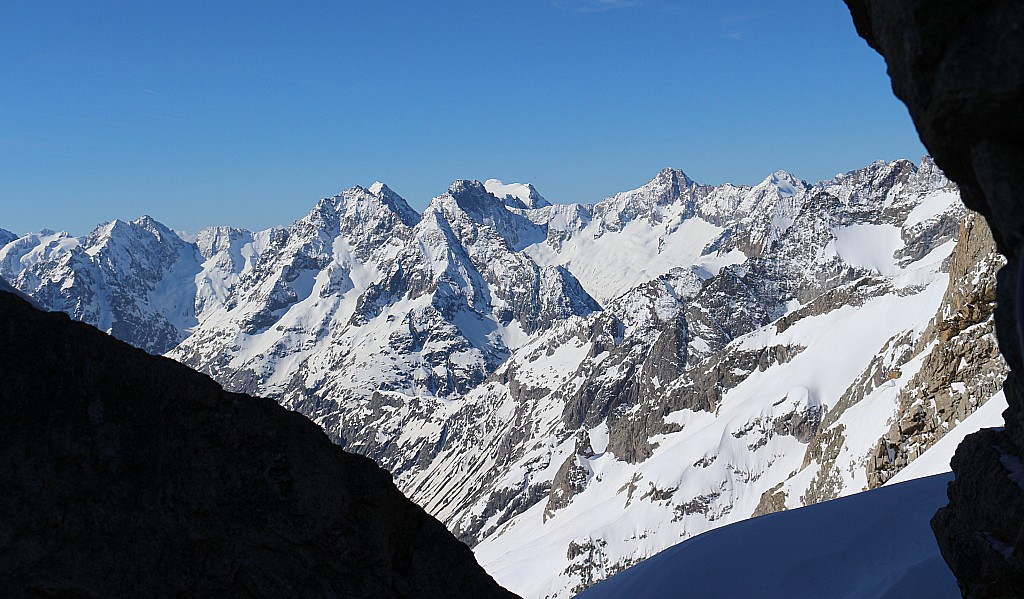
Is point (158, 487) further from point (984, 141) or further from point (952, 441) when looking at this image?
point (952, 441)

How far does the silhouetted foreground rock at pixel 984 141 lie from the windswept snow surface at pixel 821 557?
9.89 ft

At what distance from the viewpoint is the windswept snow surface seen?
11356 millimetres

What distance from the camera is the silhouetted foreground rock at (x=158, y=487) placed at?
7.03m

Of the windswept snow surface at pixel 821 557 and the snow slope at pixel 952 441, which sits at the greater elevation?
the windswept snow surface at pixel 821 557

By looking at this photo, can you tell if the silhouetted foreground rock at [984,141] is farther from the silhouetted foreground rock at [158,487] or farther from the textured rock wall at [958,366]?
the textured rock wall at [958,366]

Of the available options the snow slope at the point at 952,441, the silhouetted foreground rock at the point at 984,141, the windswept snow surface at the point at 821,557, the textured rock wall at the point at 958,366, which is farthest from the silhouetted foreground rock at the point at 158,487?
the textured rock wall at the point at 958,366

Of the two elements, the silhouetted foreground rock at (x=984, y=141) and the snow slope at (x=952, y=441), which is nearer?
the silhouetted foreground rock at (x=984, y=141)

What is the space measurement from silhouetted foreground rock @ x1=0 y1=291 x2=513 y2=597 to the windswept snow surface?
271 inches

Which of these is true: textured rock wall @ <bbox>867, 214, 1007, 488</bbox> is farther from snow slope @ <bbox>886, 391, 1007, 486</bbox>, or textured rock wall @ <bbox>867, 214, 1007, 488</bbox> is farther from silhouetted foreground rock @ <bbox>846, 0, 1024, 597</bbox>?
silhouetted foreground rock @ <bbox>846, 0, 1024, 597</bbox>

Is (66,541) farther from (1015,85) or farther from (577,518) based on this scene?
(577,518)

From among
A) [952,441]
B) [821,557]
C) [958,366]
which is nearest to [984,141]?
[821,557]

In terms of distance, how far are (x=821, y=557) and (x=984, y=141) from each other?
9390 millimetres

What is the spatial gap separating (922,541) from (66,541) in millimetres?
12511

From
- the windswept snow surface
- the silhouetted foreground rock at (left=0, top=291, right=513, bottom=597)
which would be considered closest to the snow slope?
the windswept snow surface
